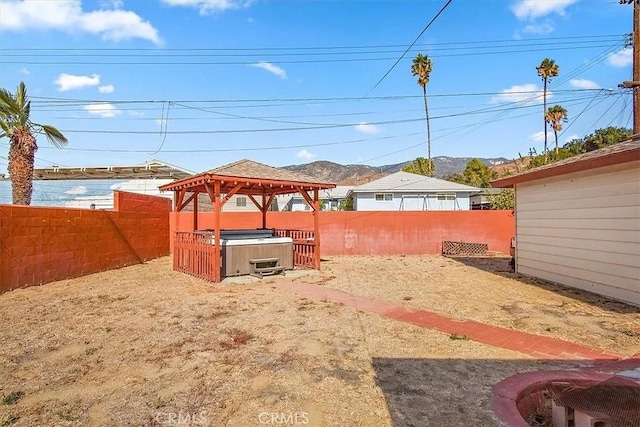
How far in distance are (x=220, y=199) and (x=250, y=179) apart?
861mm

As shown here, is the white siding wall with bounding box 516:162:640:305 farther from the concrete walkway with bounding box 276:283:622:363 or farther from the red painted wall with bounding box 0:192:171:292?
the red painted wall with bounding box 0:192:171:292

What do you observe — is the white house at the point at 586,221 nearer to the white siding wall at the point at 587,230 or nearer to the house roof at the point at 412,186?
the white siding wall at the point at 587,230

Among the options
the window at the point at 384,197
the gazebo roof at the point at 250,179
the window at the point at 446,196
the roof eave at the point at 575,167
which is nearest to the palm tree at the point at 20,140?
the gazebo roof at the point at 250,179

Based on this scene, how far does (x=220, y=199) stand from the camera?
8.76m

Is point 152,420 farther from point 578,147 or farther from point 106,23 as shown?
point 578,147

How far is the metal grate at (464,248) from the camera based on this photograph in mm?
14323

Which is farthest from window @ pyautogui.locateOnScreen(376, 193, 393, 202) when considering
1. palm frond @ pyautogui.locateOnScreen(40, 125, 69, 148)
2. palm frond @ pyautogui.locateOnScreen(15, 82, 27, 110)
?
palm frond @ pyautogui.locateOnScreen(15, 82, 27, 110)

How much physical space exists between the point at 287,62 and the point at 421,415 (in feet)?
54.6

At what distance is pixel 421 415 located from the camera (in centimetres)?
265

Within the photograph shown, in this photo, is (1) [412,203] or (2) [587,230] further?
(1) [412,203]

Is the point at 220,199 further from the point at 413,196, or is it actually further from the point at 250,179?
the point at 413,196

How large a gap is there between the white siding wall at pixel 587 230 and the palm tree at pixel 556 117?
30.1 m

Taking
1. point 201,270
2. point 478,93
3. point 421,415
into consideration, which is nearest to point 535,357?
point 421,415

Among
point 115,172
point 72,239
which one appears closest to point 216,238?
point 72,239
